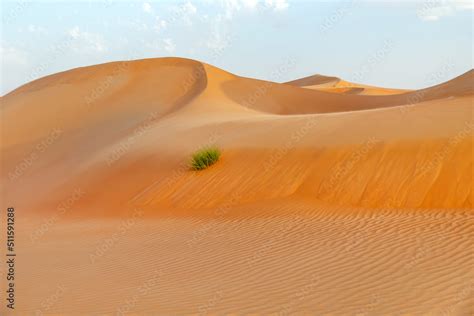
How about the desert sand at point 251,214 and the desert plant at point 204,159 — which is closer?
the desert sand at point 251,214

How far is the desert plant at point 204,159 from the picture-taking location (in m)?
13.6

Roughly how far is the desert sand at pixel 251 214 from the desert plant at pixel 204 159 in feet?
0.78

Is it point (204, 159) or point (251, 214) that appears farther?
point (204, 159)

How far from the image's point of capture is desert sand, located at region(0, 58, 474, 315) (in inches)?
247

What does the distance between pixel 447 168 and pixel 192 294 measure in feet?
22.8

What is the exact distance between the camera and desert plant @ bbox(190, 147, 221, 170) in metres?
13.6

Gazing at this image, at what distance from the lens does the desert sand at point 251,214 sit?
6.26 metres

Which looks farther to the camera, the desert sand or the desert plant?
the desert plant

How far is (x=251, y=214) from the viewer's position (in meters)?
10.7

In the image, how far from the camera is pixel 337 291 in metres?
6.04

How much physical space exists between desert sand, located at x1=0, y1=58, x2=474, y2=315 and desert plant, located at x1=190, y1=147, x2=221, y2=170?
239 mm

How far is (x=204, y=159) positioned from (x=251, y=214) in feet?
11.3

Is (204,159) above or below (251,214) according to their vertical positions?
above

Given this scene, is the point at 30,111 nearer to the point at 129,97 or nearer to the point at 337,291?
the point at 129,97
